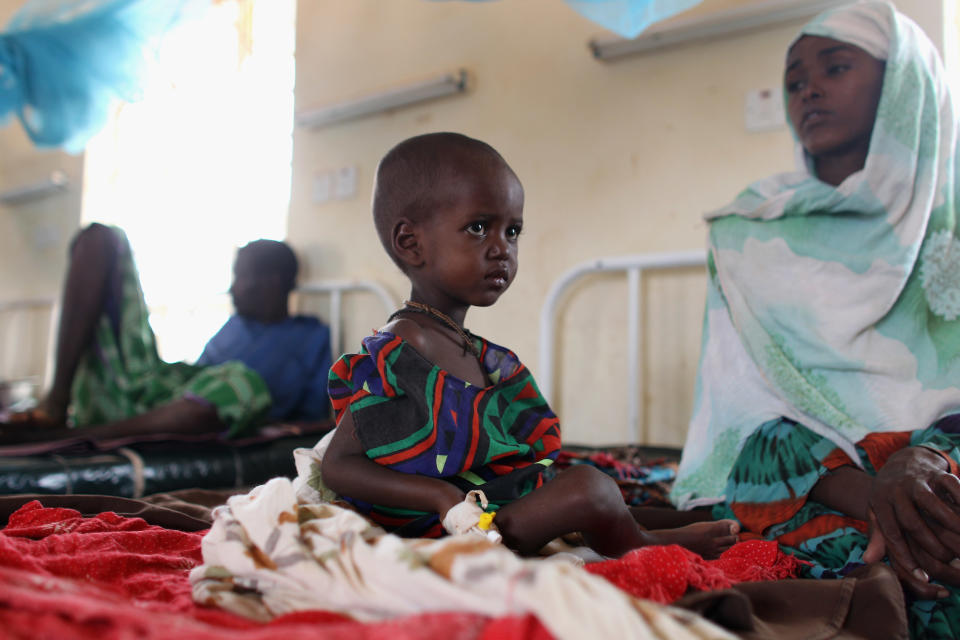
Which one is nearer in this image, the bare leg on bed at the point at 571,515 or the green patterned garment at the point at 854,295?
the bare leg on bed at the point at 571,515

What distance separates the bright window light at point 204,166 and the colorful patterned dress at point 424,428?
2499mm

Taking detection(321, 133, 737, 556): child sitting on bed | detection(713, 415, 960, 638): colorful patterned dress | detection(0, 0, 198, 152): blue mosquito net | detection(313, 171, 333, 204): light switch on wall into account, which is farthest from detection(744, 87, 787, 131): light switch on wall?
detection(0, 0, 198, 152): blue mosquito net

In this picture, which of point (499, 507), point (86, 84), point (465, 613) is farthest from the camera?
point (86, 84)

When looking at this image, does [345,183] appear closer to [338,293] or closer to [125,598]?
[338,293]

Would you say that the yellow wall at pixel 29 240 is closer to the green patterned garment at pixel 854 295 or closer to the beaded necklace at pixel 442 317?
the beaded necklace at pixel 442 317

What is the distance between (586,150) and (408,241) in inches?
56.2

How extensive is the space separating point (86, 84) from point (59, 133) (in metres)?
0.27

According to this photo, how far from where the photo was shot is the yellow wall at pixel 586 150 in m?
2.23

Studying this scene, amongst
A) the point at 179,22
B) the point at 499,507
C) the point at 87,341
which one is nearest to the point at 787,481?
the point at 499,507

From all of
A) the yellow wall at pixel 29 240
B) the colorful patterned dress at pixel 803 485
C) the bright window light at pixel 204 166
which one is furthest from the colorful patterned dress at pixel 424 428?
the yellow wall at pixel 29 240

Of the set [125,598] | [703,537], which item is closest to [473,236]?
[703,537]

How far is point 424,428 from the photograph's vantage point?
1069mm

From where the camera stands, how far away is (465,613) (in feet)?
2.06

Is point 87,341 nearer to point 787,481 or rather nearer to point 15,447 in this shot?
point 15,447
